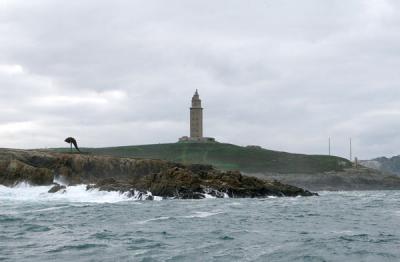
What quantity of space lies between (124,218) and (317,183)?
327 feet

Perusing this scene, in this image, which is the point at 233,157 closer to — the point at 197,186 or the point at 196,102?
the point at 196,102

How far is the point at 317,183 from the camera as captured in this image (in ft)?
435

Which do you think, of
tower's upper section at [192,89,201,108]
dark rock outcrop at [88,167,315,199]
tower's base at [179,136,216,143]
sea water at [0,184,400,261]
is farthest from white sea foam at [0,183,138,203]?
tower's base at [179,136,216,143]

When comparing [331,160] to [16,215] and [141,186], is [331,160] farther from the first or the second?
[16,215]

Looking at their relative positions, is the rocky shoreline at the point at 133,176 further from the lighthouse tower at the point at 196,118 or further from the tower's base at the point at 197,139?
the tower's base at the point at 197,139

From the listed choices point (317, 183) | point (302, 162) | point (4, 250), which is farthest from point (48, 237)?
point (302, 162)

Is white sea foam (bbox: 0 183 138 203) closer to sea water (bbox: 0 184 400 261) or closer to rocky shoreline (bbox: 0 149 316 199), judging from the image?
rocky shoreline (bbox: 0 149 316 199)

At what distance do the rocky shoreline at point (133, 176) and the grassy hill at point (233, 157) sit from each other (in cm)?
5194

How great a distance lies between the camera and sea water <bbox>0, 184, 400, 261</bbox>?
2333 centimetres

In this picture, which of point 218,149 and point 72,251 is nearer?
point 72,251

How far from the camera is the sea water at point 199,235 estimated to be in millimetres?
23328

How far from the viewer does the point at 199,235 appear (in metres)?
28.9

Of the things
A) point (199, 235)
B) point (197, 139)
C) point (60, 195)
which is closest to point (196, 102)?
point (197, 139)

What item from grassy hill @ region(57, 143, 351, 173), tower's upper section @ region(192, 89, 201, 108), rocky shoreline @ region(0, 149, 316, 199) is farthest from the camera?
tower's upper section @ region(192, 89, 201, 108)
